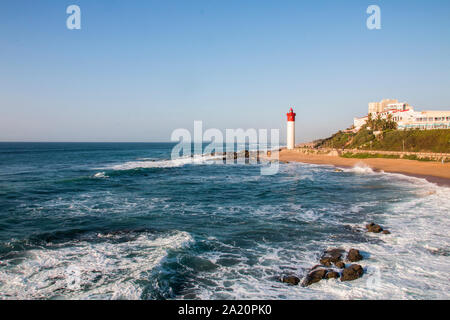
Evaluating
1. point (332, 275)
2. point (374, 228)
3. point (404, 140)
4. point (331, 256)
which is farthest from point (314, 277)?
point (404, 140)

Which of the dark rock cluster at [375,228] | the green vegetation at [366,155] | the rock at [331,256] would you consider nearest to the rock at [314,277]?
the rock at [331,256]

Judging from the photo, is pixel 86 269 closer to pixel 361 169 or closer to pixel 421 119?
pixel 361 169

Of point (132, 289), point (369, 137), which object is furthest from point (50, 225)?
point (369, 137)

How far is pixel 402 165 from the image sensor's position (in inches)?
1543

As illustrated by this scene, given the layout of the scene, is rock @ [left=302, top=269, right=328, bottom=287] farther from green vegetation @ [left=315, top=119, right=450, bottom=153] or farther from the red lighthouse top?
the red lighthouse top

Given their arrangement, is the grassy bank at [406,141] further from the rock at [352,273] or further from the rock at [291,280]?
the rock at [291,280]

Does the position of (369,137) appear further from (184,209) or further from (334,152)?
(184,209)

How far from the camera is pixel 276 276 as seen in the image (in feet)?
32.9

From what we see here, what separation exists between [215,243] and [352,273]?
19.2ft

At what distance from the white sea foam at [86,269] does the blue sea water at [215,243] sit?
4cm

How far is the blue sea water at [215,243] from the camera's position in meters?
9.13

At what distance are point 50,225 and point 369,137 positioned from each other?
60.6m

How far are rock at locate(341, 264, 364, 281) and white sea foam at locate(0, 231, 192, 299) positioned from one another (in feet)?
21.4

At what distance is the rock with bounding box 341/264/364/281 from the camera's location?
949 cm
